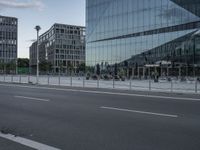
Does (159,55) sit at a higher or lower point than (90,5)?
lower

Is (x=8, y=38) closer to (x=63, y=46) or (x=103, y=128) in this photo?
(x=63, y=46)

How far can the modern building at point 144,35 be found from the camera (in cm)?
5381

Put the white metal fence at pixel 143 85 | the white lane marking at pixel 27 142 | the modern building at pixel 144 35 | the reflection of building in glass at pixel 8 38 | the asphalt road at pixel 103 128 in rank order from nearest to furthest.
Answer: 1. the white lane marking at pixel 27 142
2. the asphalt road at pixel 103 128
3. the white metal fence at pixel 143 85
4. the modern building at pixel 144 35
5. the reflection of building in glass at pixel 8 38

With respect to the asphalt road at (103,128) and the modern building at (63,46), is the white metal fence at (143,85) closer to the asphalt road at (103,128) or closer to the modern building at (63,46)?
the asphalt road at (103,128)

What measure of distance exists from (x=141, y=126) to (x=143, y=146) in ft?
7.11

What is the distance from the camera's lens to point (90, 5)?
240ft

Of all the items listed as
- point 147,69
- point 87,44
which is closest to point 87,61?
point 87,44

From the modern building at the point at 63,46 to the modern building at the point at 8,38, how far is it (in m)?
15.8

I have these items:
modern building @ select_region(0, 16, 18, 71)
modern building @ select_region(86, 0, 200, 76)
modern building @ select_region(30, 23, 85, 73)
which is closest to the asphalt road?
modern building @ select_region(86, 0, 200, 76)

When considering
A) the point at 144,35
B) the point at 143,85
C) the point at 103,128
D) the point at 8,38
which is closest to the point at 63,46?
the point at 8,38

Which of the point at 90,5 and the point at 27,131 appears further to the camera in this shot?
the point at 90,5

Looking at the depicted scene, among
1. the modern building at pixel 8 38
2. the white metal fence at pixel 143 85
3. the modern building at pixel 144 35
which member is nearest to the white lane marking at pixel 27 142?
the white metal fence at pixel 143 85

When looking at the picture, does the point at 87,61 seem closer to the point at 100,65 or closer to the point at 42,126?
the point at 100,65

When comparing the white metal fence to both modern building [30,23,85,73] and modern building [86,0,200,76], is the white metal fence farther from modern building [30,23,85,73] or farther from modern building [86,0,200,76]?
modern building [30,23,85,73]
